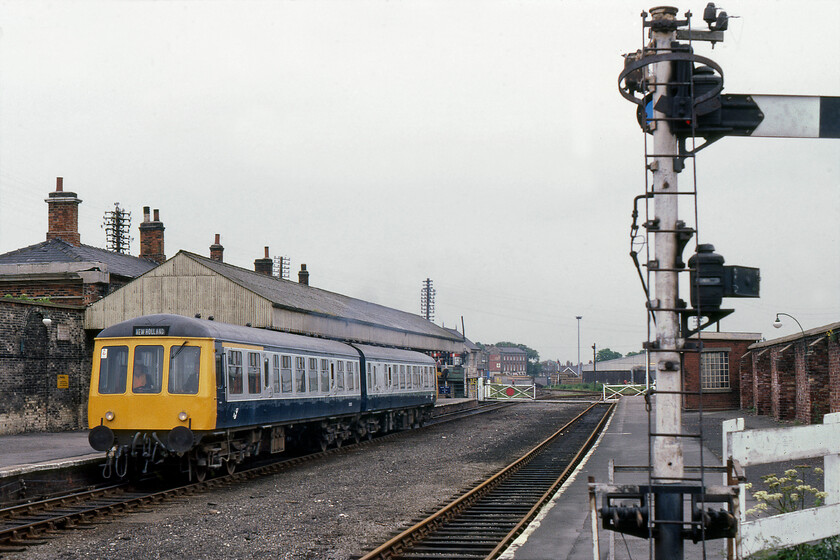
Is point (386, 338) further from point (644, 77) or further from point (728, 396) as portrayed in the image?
point (644, 77)

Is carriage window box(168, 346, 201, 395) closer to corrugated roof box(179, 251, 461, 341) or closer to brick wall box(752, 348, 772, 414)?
corrugated roof box(179, 251, 461, 341)

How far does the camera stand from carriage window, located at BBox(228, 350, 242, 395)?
50.7 feet

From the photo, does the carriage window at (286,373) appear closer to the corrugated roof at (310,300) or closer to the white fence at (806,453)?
the corrugated roof at (310,300)

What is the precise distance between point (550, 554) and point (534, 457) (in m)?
11.4

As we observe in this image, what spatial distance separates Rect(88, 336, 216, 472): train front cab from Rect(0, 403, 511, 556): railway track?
736 millimetres

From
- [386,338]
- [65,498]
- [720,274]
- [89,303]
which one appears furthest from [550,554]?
[386,338]

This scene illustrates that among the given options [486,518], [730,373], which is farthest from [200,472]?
[730,373]

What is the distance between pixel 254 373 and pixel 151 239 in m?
22.7

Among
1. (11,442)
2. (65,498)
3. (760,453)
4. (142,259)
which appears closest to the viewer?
(760,453)

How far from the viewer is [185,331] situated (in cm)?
1480

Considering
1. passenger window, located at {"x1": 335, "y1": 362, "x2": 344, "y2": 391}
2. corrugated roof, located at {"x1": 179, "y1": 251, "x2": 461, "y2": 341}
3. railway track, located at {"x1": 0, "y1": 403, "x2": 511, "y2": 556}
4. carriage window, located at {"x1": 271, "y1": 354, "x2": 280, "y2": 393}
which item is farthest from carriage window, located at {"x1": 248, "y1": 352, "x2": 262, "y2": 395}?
corrugated roof, located at {"x1": 179, "y1": 251, "x2": 461, "y2": 341}

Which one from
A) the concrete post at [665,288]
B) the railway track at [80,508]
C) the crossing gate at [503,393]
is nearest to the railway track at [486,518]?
the concrete post at [665,288]

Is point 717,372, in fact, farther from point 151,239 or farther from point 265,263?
point 151,239

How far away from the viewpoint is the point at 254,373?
656 inches
